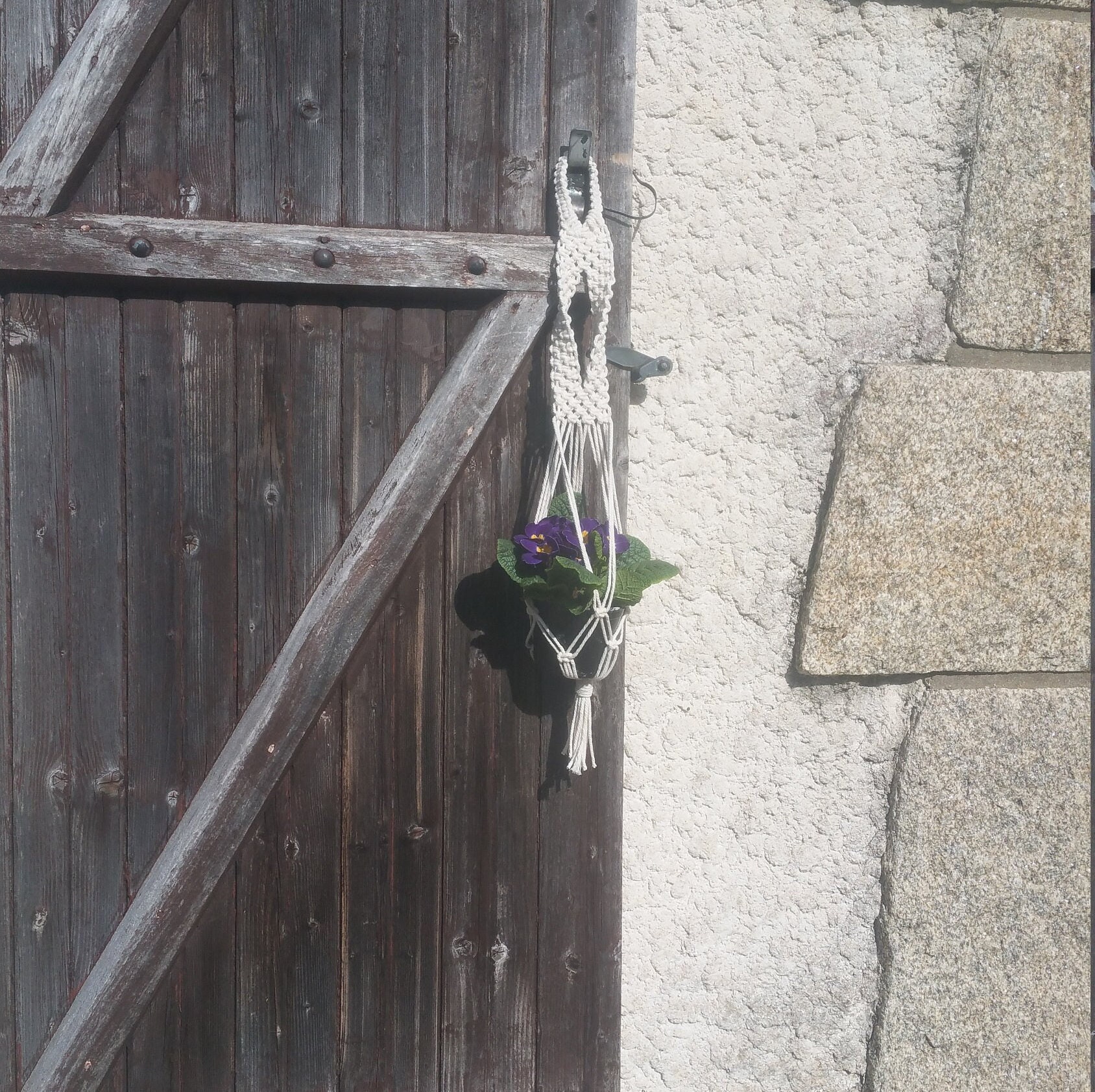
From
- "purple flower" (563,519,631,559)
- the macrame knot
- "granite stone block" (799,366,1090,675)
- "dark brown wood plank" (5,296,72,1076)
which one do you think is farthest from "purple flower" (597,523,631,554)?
"dark brown wood plank" (5,296,72,1076)

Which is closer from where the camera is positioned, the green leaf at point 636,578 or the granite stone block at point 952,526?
the green leaf at point 636,578

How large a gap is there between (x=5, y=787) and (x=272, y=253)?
2.83ft

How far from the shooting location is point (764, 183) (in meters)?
1.44

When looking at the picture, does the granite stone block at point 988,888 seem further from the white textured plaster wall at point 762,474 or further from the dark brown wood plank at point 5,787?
the dark brown wood plank at point 5,787

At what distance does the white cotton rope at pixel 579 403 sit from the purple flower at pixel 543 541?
4cm

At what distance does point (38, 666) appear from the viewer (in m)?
1.38

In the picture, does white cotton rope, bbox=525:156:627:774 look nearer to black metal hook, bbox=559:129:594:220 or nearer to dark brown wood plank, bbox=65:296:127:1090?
black metal hook, bbox=559:129:594:220

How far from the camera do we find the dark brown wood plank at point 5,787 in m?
1.36

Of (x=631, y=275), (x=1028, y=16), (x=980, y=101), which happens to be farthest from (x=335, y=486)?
(x=1028, y=16)

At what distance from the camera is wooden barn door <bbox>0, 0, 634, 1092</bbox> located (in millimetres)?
1361

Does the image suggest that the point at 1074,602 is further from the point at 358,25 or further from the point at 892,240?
the point at 358,25

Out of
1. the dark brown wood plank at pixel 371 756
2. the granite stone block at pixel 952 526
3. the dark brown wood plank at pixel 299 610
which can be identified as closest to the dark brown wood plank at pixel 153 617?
the dark brown wood plank at pixel 299 610

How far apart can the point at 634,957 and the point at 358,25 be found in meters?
1.46

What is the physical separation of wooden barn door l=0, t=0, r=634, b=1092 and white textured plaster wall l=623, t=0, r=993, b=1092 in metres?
0.08
